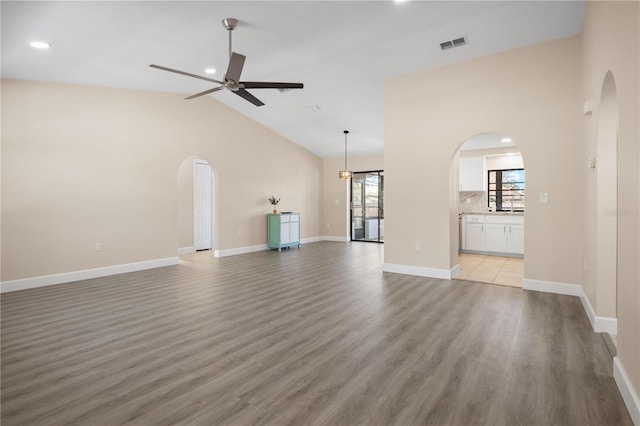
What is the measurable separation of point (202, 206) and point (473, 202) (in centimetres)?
698

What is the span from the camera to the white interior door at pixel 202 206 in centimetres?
859

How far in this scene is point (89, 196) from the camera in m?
5.34

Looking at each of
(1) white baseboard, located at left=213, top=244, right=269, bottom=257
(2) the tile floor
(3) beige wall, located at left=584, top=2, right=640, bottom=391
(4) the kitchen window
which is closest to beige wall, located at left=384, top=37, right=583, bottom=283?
(2) the tile floor

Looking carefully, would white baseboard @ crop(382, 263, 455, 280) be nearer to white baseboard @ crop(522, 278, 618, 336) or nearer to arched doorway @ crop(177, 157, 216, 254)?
white baseboard @ crop(522, 278, 618, 336)

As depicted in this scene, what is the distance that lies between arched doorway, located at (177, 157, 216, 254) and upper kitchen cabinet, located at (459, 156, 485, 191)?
6.12 m

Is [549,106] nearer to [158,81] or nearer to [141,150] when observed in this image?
[158,81]

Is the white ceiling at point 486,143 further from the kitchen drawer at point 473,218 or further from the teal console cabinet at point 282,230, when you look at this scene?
the teal console cabinet at point 282,230

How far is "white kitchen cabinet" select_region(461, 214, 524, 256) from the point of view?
7004 mm

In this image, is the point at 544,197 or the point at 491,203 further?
the point at 491,203

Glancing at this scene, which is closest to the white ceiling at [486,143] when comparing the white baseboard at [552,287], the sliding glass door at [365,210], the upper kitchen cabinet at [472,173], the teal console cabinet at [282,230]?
the upper kitchen cabinet at [472,173]

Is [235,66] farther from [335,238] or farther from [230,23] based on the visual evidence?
[335,238]

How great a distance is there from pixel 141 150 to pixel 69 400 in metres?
4.87

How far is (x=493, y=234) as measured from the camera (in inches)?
289

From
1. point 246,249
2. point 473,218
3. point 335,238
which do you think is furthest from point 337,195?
point 473,218
